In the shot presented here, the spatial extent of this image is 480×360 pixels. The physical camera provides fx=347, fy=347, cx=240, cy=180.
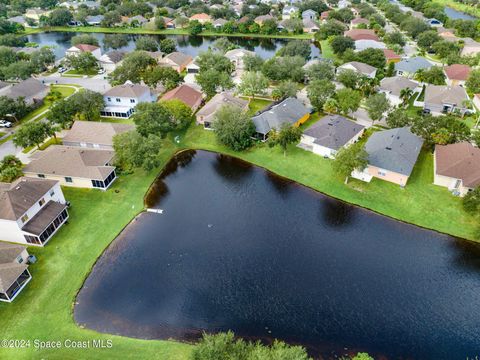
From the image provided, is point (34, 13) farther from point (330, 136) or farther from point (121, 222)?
point (330, 136)

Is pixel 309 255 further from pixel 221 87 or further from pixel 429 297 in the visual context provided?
pixel 221 87

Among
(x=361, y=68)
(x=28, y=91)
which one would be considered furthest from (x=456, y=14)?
(x=28, y=91)

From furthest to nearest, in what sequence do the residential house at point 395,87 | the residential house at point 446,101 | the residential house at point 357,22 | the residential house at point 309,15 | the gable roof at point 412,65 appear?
the residential house at point 309,15
the residential house at point 357,22
the gable roof at point 412,65
the residential house at point 395,87
the residential house at point 446,101

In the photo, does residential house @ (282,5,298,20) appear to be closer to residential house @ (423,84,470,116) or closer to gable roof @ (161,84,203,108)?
gable roof @ (161,84,203,108)

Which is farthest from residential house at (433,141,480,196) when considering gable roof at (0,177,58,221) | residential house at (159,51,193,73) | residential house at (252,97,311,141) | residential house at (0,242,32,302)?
residential house at (159,51,193,73)

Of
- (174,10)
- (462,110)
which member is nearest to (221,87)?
(462,110)

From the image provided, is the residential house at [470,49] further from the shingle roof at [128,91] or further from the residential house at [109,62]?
the residential house at [109,62]

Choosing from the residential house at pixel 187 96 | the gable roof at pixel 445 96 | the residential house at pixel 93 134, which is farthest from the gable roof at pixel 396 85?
the residential house at pixel 93 134
